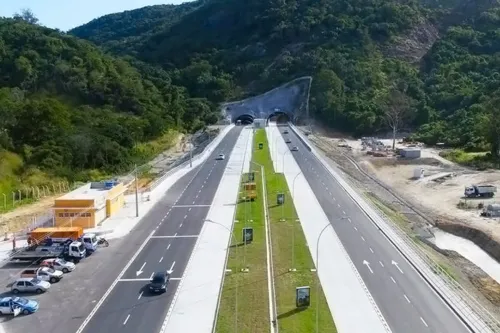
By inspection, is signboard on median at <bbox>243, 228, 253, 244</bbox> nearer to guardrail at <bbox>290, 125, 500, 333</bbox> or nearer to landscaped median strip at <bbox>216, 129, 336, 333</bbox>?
landscaped median strip at <bbox>216, 129, 336, 333</bbox>

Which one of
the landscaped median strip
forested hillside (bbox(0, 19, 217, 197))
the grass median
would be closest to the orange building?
the landscaped median strip

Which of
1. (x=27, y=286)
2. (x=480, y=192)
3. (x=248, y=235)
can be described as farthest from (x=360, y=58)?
(x=27, y=286)

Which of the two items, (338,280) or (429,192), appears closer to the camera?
(338,280)

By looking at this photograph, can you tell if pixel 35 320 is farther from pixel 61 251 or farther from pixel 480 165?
pixel 480 165

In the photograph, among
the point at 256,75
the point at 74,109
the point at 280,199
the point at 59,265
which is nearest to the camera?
the point at 59,265

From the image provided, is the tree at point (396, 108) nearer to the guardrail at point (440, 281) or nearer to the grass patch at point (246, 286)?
the guardrail at point (440, 281)

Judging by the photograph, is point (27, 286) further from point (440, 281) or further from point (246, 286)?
point (440, 281)

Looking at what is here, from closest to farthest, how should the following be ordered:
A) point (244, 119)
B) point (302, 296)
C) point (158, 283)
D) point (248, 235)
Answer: point (302, 296), point (158, 283), point (248, 235), point (244, 119)
